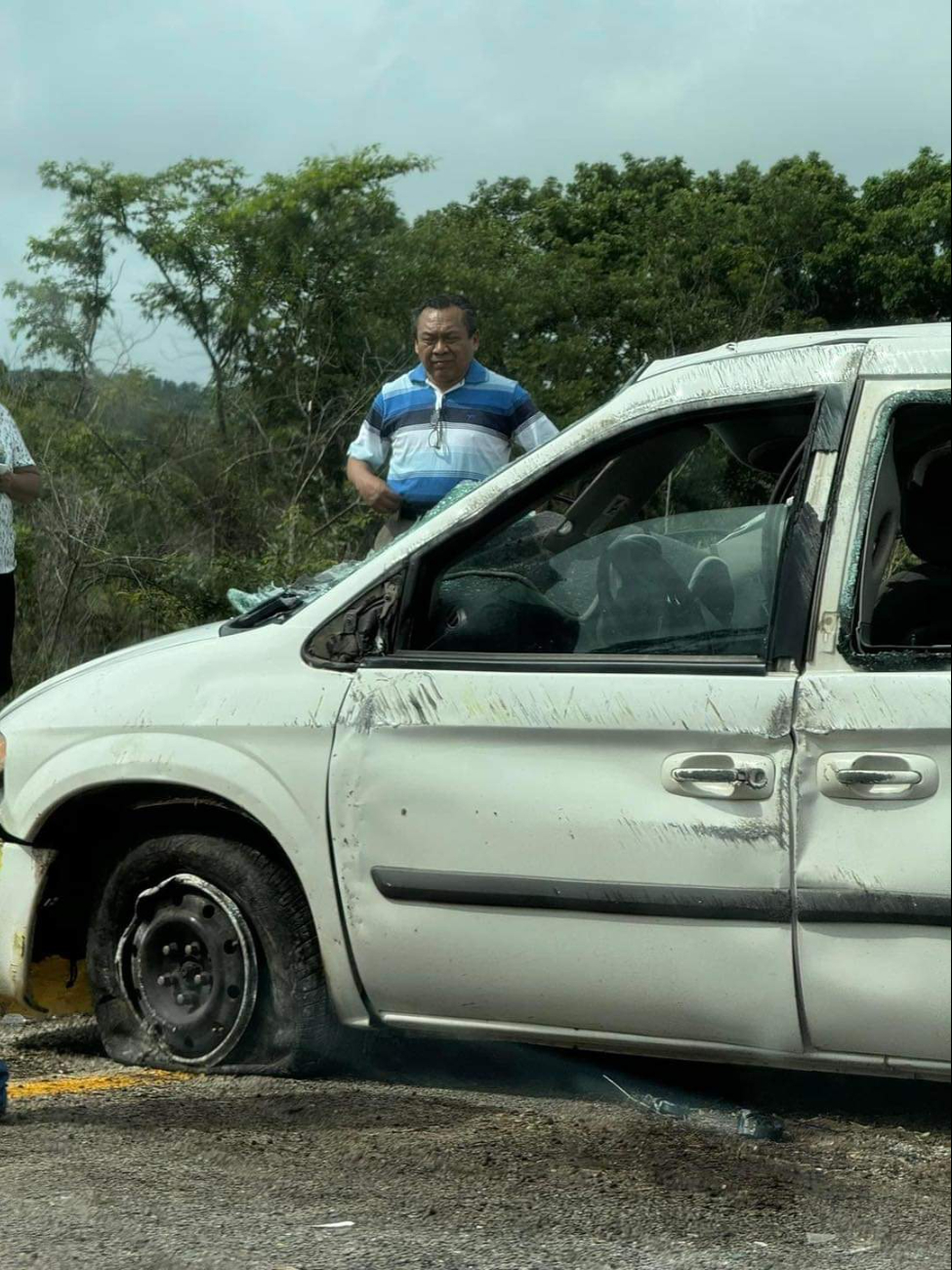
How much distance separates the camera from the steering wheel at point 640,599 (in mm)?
3738

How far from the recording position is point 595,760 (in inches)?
143

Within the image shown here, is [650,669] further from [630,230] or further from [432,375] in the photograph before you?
[630,230]

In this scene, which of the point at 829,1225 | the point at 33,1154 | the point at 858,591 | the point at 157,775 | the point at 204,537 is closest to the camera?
the point at 829,1225

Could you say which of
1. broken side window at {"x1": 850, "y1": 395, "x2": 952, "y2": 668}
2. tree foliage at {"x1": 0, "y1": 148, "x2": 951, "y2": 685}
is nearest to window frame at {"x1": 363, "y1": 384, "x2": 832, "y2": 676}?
broken side window at {"x1": 850, "y1": 395, "x2": 952, "y2": 668}

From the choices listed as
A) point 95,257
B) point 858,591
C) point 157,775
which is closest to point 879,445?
point 858,591

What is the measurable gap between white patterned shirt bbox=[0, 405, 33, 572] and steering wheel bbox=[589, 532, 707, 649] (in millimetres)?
3897

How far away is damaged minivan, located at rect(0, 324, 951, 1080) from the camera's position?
136 inches

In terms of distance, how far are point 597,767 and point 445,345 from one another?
3.06 m

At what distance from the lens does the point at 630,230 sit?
31312 millimetres

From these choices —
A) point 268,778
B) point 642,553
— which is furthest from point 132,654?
point 642,553

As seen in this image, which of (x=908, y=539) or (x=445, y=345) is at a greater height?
(x=445, y=345)

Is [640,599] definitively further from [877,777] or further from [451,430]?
[451,430]

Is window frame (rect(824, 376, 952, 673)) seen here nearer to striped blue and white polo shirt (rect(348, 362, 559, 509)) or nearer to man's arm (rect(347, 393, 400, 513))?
striped blue and white polo shirt (rect(348, 362, 559, 509))

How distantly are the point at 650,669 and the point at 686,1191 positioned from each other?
3.41ft
